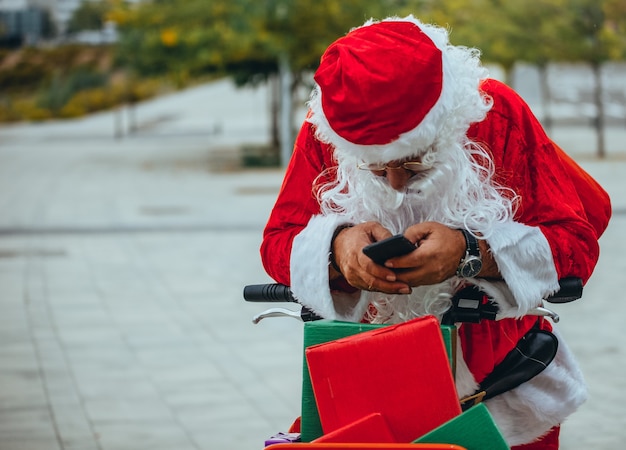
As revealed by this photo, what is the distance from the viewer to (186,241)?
38.1ft

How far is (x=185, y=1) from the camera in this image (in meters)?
21.5

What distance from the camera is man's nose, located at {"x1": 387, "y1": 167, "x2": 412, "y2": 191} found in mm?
1980

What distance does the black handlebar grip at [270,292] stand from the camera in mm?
2229

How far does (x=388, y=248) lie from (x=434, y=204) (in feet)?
0.82

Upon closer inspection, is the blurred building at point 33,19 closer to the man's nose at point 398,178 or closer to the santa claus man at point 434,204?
the santa claus man at point 434,204

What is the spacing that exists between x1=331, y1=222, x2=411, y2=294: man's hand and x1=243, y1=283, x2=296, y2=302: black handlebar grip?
206mm

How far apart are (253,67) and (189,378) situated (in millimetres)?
18218

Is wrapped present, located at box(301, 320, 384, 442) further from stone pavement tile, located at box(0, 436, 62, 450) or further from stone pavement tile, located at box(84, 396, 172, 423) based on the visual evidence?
stone pavement tile, located at box(84, 396, 172, 423)

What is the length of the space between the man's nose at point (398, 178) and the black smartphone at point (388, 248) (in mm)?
194

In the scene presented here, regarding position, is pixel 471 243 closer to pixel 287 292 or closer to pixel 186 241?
pixel 287 292

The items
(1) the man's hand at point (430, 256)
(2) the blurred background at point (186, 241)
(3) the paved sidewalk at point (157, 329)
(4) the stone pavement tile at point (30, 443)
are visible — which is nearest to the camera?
(1) the man's hand at point (430, 256)

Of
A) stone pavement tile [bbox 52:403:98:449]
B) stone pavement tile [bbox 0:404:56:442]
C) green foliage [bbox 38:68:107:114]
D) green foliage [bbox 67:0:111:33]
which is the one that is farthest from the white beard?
green foliage [bbox 38:68:107:114]

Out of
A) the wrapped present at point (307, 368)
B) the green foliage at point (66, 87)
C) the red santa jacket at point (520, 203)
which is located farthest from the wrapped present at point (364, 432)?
the green foliage at point (66, 87)

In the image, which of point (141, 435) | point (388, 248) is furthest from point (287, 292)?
point (141, 435)
